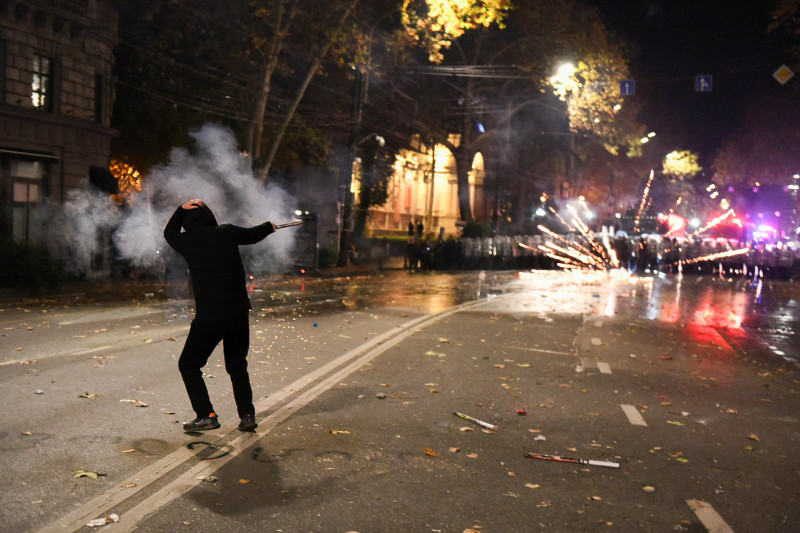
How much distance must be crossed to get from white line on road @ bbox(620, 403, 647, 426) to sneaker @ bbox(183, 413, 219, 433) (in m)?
3.89

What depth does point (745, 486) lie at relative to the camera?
5895 millimetres

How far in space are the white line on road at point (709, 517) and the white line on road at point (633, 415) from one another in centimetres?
226

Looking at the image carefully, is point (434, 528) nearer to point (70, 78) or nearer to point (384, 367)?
point (384, 367)

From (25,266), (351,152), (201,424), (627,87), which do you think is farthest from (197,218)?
(627,87)

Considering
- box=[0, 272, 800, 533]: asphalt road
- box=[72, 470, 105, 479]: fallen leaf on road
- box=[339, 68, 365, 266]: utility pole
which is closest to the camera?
box=[0, 272, 800, 533]: asphalt road

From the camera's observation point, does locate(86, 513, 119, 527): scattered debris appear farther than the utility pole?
No

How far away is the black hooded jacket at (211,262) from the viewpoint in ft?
20.8

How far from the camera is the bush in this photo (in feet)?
62.6

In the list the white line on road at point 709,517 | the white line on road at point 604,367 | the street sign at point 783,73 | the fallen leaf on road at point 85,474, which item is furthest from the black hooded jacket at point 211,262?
the street sign at point 783,73

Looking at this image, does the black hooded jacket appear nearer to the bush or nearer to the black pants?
the black pants

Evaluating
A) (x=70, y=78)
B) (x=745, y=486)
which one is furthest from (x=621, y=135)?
(x=745, y=486)

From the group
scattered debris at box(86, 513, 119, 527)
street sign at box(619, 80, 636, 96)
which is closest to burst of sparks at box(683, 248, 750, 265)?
street sign at box(619, 80, 636, 96)

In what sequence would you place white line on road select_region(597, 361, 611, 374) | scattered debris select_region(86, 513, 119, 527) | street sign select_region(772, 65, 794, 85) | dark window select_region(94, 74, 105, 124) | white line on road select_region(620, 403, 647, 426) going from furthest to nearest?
dark window select_region(94, 74, 105, 124)
street sign select_region(772, 65, 794, 85)
white line on road select_region(597, 361, 611, 374)
white line on road select_region(620, 403, 647, 426)
scattered debris select_region(86, 513, 119, 527)

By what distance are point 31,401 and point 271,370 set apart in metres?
2.88
